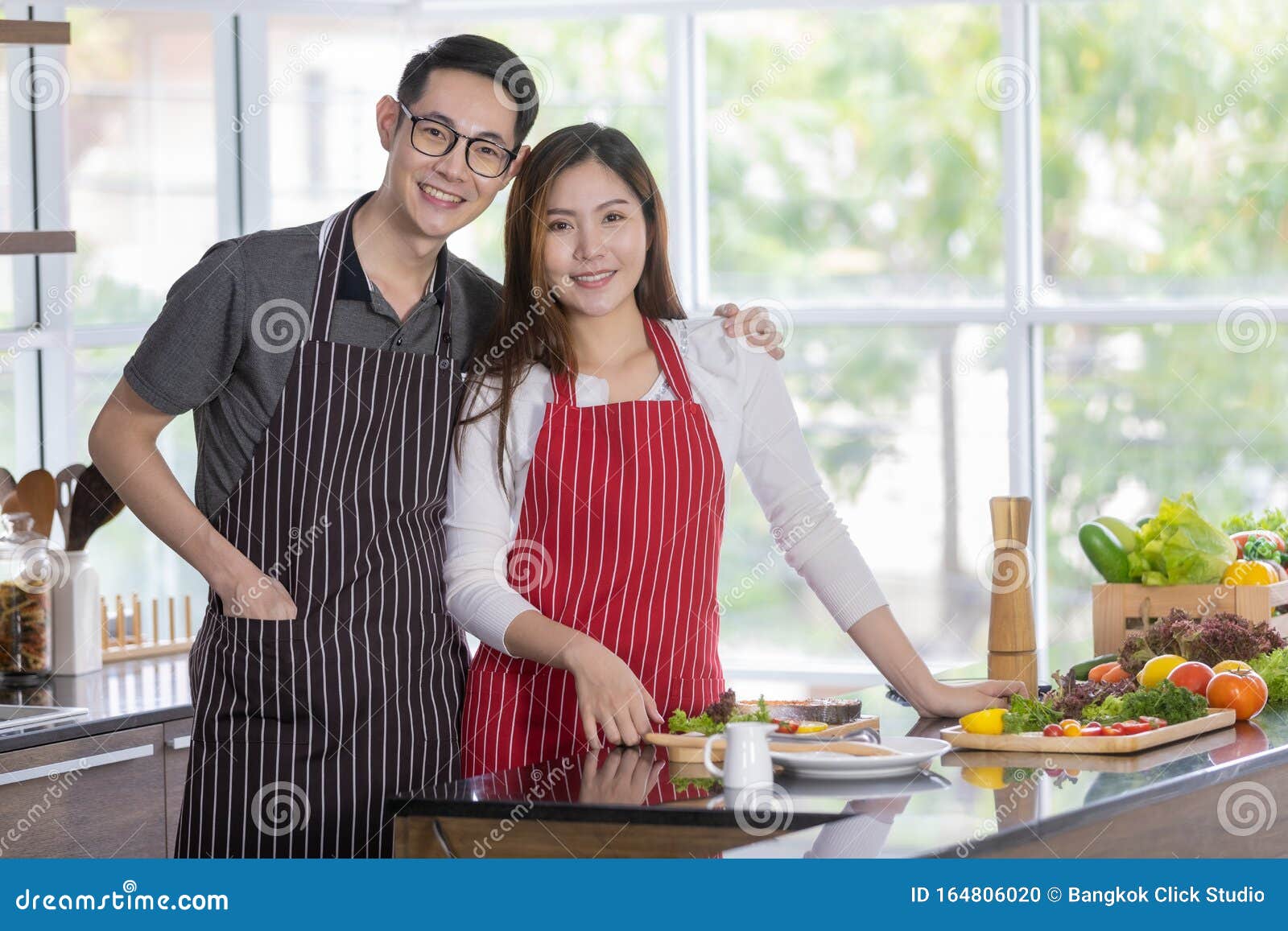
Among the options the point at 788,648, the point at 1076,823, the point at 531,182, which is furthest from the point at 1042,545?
the point at 1076,823

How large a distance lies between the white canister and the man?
49.7 inches

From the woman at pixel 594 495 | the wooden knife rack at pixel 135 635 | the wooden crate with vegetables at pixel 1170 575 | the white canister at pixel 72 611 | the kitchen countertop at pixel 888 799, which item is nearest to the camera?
the kitchen countertop at pixel 888 799

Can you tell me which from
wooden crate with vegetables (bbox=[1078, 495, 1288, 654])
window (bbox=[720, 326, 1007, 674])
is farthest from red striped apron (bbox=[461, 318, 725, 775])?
window (bbox=[720, 326, 1007, 674])

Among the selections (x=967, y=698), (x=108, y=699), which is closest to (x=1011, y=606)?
(x=967, y=698)

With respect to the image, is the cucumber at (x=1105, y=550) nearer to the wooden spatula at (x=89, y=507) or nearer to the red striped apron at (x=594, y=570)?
the red striped apron at (x=594, y=570)

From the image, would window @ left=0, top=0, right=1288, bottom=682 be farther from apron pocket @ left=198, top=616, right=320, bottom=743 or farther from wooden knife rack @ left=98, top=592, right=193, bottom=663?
apron pocket @ left=198, top=616, right=320, bottom=743

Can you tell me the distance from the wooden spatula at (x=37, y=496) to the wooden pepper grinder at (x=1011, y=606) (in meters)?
2.05

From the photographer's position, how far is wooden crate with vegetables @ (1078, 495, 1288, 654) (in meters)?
2.74

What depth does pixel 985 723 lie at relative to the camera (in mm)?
2008

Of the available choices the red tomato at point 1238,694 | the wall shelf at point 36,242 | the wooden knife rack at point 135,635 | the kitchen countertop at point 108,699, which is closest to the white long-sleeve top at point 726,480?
the red tomato at point 1238,694

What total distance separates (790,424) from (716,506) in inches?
6.7

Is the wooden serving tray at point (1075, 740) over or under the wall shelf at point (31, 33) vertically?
under

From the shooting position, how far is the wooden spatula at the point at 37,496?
11.0 ft

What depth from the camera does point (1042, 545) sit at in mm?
A: 4734
